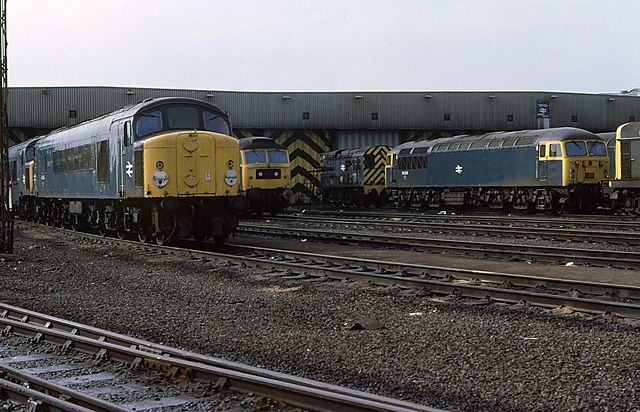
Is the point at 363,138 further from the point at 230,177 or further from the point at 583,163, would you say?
the point at 230,177

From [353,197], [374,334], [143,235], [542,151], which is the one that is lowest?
[374,334]

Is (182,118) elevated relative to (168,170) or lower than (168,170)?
elevated

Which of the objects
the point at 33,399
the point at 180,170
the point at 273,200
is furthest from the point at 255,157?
the point at 33,399

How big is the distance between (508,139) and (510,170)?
62.8 inches

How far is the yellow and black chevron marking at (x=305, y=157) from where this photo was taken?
51531 mm

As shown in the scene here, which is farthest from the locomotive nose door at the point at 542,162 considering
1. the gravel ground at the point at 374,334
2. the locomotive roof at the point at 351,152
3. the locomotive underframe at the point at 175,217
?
the gravel ground at the point at 374,334

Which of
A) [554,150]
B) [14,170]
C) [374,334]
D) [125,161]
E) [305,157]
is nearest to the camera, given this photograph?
[374,334]

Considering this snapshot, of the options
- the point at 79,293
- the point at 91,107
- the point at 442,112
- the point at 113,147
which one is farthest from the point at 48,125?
the point at 79,293

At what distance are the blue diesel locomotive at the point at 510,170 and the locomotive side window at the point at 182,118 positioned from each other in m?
16.0

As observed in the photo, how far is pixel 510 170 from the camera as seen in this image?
32.2 metres

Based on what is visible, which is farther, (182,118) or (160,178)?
(182,118)

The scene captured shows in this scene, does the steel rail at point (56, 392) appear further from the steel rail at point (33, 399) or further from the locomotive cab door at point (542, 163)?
the locomotive cab door at point (542, 163)

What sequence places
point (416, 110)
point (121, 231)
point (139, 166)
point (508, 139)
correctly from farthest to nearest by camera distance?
1. point (416, 110)
2. point (508, 139)
3. point (121, 231)
4. point (139, 166)

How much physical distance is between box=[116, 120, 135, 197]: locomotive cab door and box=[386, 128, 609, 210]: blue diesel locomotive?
668 inches
